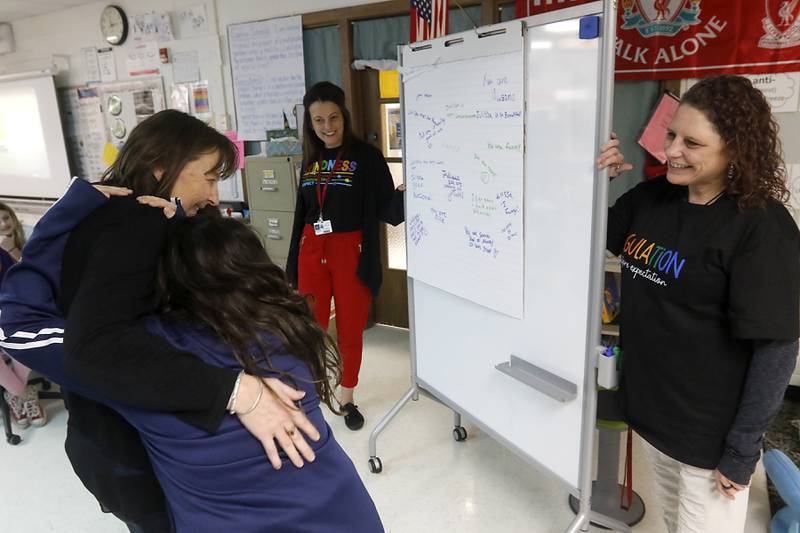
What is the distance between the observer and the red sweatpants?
8.54ft

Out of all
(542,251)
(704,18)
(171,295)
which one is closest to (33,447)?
(171,295)

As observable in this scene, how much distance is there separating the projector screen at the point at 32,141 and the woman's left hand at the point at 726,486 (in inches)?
224

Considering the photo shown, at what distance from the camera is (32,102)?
5254 mm

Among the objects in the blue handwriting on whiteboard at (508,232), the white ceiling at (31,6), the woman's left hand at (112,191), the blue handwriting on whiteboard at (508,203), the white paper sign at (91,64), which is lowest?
the blue handwriting on whiteboard at (508,232)

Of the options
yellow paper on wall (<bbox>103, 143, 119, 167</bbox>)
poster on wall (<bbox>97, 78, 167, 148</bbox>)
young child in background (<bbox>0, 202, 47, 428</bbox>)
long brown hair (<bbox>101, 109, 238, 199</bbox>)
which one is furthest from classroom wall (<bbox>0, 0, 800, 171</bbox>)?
long brown hair (<bbox>101, 109, 238, 199</bbox>)

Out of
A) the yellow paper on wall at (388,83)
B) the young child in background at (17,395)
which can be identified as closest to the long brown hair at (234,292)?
the young child in background at (17,395)

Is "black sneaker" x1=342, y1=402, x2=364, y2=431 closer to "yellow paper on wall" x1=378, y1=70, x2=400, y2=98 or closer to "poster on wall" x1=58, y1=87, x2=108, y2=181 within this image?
"yellow paper on wall" x1=378, y1=70, x2=400, y2=98

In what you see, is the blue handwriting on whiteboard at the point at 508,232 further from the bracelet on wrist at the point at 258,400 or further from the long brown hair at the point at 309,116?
the long brown hair at the point at 309,116

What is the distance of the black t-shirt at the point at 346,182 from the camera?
101 inches

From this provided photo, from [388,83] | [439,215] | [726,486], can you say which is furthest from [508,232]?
[388,83]

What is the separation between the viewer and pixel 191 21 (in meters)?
4.08

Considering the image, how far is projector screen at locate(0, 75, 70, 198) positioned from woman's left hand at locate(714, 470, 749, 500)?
5701 millimetres

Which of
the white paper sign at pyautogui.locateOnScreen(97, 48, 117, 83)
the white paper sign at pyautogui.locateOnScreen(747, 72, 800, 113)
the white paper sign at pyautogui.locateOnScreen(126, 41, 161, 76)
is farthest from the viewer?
the white paper sign at pyautogui.locateOnScreen(97, 48, 117, 83)

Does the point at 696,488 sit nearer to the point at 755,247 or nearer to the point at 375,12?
the point at 755,247
